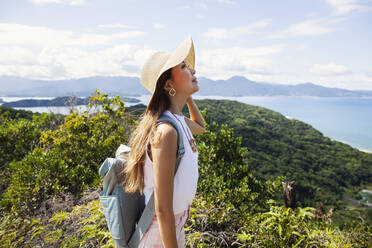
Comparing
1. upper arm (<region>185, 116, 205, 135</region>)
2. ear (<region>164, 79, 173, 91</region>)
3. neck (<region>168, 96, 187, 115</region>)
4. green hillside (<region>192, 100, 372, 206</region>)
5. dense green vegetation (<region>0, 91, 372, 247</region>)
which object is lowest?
green hillside (<region>192, 100, 372, 206</region>)

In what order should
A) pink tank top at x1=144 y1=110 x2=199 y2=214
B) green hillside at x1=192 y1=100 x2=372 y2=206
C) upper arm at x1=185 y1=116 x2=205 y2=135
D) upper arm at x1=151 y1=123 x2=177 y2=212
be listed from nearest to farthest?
upper arm at x1=151 y1=123 x2=177 y2=212, pink tank top at x1=144 y1=110 x2=199 y2=214, upper arm at x1=185 y1=116 x2=205 y2=135, green hillside at x1=192 y1=100 x2=372 y2=206

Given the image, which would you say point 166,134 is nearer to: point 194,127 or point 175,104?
Result: point 175,104

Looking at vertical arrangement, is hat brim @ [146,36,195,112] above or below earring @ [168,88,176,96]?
above

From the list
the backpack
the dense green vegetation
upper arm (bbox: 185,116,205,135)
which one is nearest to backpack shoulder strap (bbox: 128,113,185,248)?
the backpack

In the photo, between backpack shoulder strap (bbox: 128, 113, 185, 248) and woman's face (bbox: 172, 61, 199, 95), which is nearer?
backpack shoulder strap (bbox: 128, 113, 185, 248)

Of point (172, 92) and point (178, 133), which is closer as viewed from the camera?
point (178, 133)

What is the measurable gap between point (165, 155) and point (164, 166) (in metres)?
0.05

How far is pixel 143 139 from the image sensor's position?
1.30 m

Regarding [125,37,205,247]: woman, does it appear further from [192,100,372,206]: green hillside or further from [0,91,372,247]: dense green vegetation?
[192,100,372,206]: green hillside

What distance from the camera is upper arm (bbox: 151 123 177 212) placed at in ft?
3.73

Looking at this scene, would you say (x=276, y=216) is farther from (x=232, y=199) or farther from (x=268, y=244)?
(x=232, y=199)

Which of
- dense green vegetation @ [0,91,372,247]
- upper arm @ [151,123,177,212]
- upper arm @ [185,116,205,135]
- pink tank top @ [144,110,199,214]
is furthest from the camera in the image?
dense green vegetation @ [0,91,372,247]

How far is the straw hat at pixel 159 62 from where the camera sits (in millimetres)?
1294

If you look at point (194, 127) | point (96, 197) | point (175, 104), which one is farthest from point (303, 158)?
point (175, 104)
